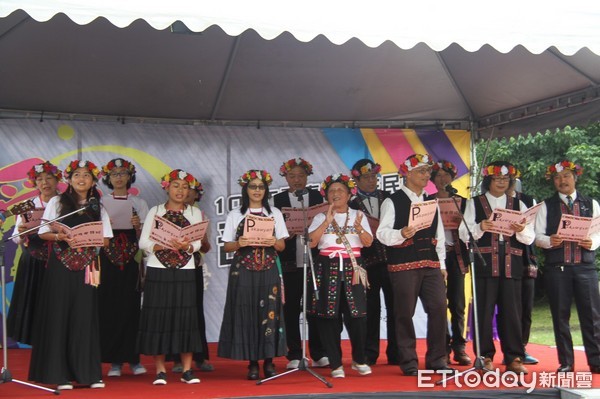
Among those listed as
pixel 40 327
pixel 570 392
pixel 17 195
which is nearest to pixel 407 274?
pixel 570 392

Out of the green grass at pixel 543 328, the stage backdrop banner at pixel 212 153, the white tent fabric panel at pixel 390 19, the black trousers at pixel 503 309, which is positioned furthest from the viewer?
the green grass at pixel 543 328

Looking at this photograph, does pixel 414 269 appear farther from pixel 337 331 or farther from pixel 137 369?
pixel 137 369

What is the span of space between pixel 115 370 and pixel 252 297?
134 cm

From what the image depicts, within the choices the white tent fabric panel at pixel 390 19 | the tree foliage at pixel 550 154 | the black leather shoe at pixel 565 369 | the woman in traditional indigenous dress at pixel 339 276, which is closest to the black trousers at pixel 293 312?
the woman in traditional indigenous dress at pixel 339 276

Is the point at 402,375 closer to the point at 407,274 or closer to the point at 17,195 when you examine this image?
the point at 407,274

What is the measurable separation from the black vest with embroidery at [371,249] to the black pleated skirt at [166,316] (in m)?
1.70

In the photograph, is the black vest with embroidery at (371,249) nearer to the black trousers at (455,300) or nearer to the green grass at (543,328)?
the black trousers at (455,300)

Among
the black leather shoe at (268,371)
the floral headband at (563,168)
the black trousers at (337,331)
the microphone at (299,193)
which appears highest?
the floral headband at (563,168)

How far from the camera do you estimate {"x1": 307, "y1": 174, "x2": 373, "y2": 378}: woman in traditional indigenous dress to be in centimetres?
570

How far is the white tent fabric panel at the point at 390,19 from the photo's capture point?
4305mm

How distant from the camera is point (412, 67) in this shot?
290 inches

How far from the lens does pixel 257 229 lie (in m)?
5.47

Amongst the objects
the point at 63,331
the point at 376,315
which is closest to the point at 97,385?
the point at 63,331

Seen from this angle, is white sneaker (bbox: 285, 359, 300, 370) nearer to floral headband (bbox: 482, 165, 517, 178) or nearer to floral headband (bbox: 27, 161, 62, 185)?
floral headband (bbox: 482, 165, 517, 178)
